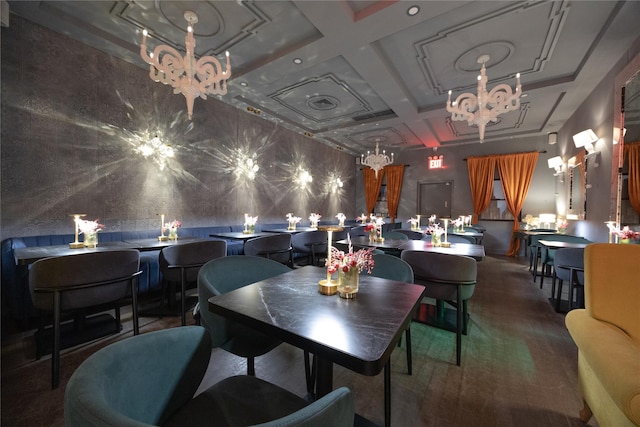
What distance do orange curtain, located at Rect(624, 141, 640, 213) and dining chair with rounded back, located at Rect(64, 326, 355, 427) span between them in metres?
3.79

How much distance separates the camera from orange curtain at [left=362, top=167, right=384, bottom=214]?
9000 millimetres

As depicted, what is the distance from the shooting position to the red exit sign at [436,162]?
306 inches

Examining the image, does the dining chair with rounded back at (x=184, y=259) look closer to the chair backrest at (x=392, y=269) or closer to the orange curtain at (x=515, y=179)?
the chair backrest at (x=392, y=269)

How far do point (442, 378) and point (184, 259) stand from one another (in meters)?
2.29

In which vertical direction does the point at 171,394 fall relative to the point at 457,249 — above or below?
below

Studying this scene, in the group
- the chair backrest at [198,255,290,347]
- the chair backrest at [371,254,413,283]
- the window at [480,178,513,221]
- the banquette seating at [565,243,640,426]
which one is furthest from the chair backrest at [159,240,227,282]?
the window at [480,178,513,221]

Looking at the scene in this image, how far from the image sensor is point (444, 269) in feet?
6.36

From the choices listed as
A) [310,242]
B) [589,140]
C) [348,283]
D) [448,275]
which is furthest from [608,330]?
[589,140]

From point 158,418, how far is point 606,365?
5.36 ft

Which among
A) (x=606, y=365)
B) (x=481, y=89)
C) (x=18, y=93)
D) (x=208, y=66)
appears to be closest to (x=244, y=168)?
(x=208, y=66)

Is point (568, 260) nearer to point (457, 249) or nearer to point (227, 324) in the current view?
point (457, 249)

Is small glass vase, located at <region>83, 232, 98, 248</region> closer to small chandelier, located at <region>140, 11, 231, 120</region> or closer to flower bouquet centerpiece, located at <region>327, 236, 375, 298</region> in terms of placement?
small chandelier, located at <region>140, 11, 231, 120</region>

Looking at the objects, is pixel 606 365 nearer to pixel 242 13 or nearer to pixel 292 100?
pixel 242 13

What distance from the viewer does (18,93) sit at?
9.25 feet
